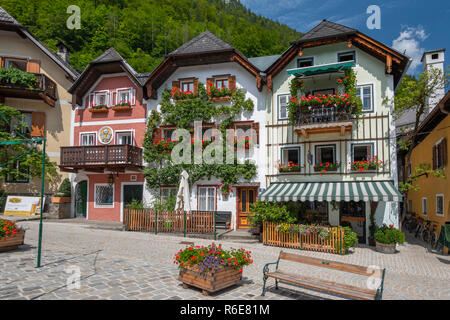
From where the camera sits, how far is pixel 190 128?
19.8m

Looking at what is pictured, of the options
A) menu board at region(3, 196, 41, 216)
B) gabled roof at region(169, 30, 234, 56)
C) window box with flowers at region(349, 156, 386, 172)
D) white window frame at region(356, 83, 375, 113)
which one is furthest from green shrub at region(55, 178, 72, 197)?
white window frame at region(356, 83, 375, 113)

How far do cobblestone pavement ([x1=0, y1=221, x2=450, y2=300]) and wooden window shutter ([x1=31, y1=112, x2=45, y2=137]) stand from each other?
31.0ft

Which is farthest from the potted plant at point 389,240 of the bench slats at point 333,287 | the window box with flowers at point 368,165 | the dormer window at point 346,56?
the dormer window at point 346,56

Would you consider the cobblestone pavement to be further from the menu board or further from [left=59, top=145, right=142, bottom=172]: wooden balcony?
the menu board

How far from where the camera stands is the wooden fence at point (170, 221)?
15789mm

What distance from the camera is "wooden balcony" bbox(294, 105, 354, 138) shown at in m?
15.8

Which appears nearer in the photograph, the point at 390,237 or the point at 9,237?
the point at 9,237

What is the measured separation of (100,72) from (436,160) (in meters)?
21.3

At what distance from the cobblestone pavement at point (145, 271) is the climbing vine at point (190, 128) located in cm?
492

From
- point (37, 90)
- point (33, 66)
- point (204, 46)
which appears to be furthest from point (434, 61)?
point (33, 66)

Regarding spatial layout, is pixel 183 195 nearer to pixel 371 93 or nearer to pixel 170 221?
pixel 170 221

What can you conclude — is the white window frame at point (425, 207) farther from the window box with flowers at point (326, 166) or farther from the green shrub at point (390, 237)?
the window box with flowers at point (326, 166)

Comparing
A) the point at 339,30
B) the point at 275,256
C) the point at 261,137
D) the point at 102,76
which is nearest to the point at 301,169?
the point at 261,137

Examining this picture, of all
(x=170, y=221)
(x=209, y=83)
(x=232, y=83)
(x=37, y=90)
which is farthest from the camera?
(x=37, y=90)
